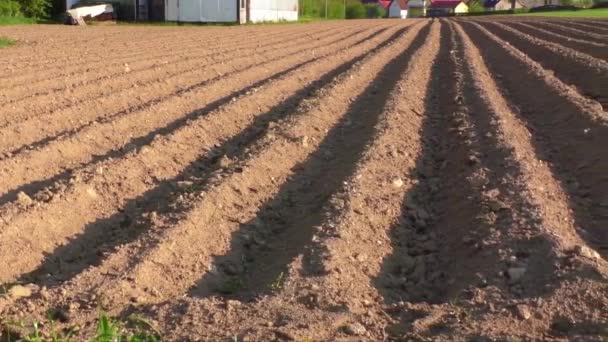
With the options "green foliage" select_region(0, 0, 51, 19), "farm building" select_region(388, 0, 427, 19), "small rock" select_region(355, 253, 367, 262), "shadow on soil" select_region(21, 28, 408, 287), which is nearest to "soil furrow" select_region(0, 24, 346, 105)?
"shadow on soil" select_region(21, 28, 408, 287)

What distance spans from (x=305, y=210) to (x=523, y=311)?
2429mm

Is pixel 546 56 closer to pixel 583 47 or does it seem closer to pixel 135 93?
pixel 583 47

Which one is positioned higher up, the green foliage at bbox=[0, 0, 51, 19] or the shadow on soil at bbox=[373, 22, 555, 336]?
the green foliage at bbox=[0, 0, 51, 19]

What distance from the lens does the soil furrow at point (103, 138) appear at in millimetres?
6219

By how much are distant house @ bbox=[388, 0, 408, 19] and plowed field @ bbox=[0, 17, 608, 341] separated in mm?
75724

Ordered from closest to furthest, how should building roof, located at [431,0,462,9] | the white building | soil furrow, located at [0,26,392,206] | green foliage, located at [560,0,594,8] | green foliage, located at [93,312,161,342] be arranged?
green foliage, located at [93,312,161,342], soil furrow, located at [0,26,392,206], the white building, green foliage, located at [560,0,594,8], building roof, located at [431,0,462,9]

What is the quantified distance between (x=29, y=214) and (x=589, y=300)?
143 inches

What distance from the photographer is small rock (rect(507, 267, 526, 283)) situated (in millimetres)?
3986

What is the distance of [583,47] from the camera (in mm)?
18484

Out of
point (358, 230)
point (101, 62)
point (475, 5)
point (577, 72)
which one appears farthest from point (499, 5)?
point (358, 230)

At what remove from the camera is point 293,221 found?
5.41 meters

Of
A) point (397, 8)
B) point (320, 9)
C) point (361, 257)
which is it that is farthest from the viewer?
point (397, 8)

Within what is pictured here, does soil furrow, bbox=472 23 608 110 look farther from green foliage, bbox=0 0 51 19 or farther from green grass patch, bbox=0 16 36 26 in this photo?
green foliage, bbox=0 0 51 19

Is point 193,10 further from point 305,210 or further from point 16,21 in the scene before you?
point 305,210
